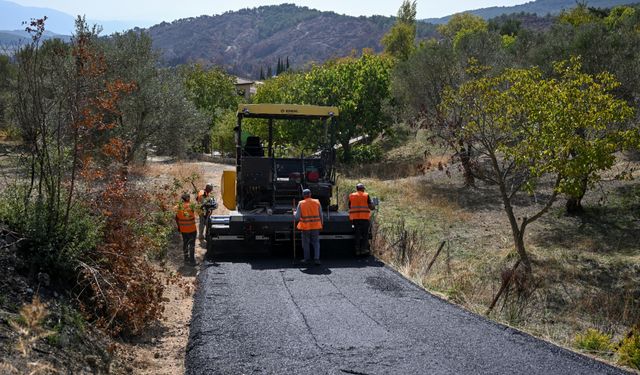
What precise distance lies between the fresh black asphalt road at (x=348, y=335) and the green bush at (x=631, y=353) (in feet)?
1.75

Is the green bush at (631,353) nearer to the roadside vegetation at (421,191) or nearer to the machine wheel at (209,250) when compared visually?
the roadside vegetation at (421,191)

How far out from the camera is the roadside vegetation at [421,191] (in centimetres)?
716

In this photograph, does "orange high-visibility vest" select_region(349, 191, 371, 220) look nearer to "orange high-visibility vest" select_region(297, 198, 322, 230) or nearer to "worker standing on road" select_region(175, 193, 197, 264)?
"orange high-visibility vest" select_region(297, 198, 322, 230)

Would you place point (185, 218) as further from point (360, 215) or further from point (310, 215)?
point (360, 215)

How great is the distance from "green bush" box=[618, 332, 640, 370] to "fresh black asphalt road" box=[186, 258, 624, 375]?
533 mm

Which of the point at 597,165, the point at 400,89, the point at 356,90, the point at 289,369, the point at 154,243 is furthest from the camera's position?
the point at 356,90

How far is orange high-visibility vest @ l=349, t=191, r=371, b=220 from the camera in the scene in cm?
1175

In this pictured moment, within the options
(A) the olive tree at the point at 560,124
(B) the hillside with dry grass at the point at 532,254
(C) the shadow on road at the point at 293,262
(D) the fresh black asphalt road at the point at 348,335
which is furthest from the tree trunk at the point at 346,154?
(D) the fresh black asphalt road at the point at 348,335

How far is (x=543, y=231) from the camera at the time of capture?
19266 millimetres

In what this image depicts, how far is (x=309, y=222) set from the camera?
1130 cm

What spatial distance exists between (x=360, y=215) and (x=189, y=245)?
345cm

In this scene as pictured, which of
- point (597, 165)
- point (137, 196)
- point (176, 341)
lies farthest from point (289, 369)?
point (597, 165)

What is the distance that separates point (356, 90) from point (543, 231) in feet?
62.9

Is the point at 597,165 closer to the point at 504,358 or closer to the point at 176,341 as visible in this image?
the point at 504,358
